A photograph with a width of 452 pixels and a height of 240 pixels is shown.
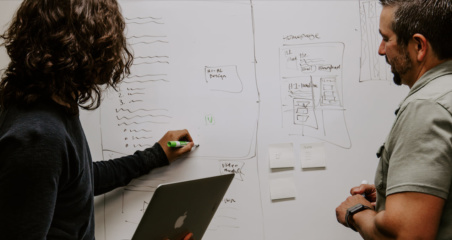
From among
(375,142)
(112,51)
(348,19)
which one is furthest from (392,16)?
(112,51)

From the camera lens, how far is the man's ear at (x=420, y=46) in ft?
3.47

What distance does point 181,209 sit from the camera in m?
1.16

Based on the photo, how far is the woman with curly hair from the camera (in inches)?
33.9

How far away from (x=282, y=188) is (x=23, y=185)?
0.97m

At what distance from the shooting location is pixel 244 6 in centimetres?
159

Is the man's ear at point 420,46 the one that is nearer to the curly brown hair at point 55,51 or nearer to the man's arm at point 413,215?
the man's arm at point 413,215

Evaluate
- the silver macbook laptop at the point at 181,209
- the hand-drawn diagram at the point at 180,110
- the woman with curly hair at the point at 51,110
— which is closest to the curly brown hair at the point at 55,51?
the woman with curly hair at the point at 51,110

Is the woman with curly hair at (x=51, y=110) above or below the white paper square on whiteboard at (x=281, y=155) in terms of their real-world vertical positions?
above

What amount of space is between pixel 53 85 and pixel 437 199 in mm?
926

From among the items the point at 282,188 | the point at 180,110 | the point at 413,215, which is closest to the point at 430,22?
the point at 413,215

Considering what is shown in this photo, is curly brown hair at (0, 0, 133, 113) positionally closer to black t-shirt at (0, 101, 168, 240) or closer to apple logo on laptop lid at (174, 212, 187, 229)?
black t-shirt at (0, 101, 168, 240)

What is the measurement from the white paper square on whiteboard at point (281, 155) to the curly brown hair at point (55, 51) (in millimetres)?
776

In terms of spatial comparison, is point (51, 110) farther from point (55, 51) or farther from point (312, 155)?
point (312, 155)

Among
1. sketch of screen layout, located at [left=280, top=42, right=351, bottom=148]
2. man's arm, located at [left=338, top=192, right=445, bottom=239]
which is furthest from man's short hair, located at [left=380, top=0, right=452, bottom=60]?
sketch of screen layout, located at [left=280, top=42, right=351, bottom=148]
